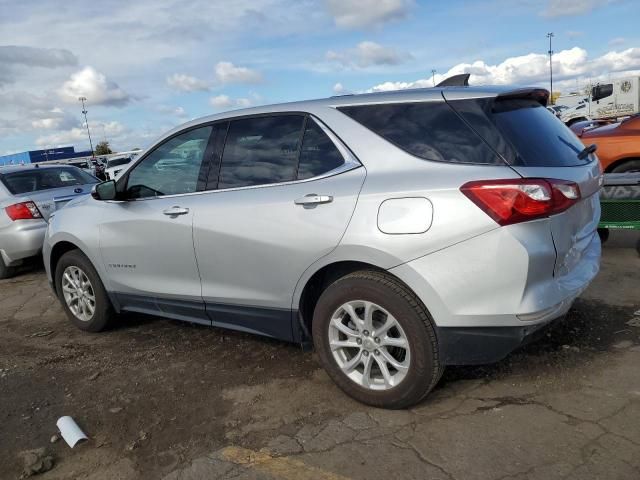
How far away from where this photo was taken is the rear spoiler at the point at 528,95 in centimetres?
311

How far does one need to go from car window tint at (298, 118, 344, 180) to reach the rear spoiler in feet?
3.17

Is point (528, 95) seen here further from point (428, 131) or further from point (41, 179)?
point (41, 179)

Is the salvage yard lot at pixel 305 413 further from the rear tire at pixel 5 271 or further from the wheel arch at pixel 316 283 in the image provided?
the rear tire at pixel 5 271

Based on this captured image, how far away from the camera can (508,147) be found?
9.48 feet

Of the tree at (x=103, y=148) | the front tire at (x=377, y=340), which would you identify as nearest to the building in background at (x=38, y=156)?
the tree at (x=103, y=148)

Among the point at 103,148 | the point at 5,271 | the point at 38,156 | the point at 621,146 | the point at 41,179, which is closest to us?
the point at 621,146

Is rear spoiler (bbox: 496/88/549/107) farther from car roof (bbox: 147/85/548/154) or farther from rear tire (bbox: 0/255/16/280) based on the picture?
rear tire (bbox: 0/255/16/280)

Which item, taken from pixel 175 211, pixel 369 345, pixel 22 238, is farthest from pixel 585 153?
pixel 22 238

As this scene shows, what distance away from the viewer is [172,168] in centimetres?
417

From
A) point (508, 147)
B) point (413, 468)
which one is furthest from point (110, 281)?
point (508, 147)

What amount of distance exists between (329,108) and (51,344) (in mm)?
3321

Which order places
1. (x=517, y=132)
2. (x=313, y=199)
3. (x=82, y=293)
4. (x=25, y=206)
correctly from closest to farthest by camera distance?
(x=517, y=132) → (x=313, y=199) → (x=82, y=293) → (x=25, y=206)

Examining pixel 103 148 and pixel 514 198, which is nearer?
pixel 514 198

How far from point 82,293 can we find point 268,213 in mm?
2432
